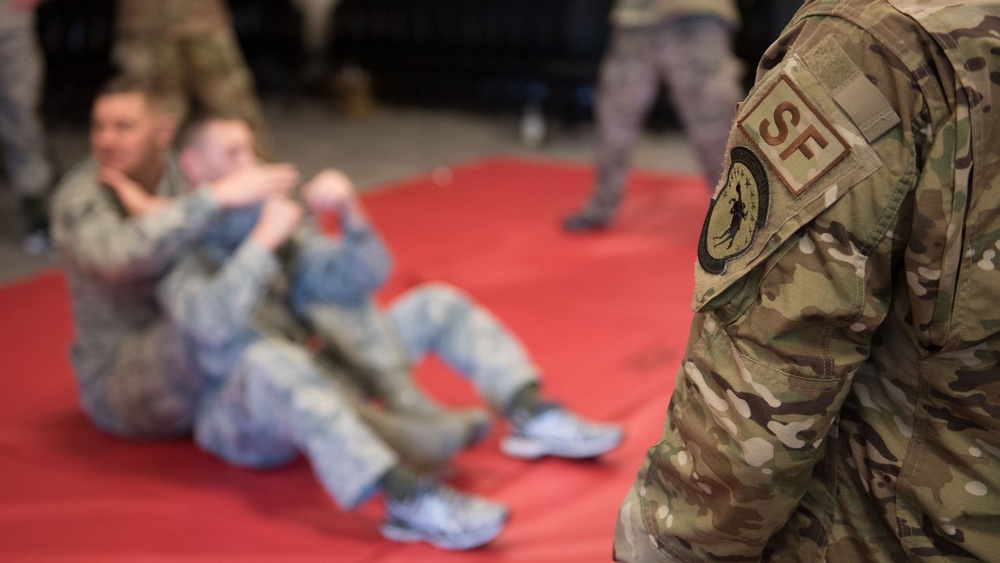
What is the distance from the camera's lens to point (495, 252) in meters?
3.22

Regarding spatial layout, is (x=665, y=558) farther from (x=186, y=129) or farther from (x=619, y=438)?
(x=186, y=129)

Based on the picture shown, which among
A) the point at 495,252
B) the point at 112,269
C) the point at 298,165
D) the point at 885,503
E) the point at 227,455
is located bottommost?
the point at 298,165

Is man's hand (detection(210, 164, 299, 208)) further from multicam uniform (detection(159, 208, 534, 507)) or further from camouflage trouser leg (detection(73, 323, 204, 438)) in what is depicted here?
camouflage trouser leg (detection(73, 323, 204, 438))

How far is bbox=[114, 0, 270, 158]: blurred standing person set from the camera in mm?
3344

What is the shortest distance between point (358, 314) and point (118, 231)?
47 cm

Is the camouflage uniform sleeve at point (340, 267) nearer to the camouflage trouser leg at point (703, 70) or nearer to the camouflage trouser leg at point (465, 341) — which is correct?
the camouflage trouser leg at point (465, 341)

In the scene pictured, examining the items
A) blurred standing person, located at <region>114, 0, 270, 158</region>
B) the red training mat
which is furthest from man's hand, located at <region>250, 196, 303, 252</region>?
blurred standing person, located at <region>114, 0, 270, 158</region>

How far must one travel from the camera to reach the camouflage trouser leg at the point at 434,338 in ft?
6.16

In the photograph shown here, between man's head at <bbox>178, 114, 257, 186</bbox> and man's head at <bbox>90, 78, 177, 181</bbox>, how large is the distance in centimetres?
7

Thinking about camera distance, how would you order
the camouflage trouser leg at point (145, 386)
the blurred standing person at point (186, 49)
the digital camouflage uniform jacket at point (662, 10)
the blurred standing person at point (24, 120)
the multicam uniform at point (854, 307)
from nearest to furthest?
1. the multicam uniform at point (854, 307)
2. the camouflage trouser leg at point (145, 386)
3. the digital camouflage uniform jacket at point (662, 10)
4. the blurred standing person at point (24, 120)
5. the blurred standing person at point (186, 49)

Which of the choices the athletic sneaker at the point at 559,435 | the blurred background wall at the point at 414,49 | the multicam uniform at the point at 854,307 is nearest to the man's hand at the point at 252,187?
the athletic sneaker at the point at 559,435

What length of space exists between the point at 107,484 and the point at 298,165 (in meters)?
3.36

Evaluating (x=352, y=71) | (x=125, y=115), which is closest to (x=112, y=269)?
(x=125, y=115)

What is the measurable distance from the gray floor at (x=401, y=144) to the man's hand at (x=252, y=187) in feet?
8.48
